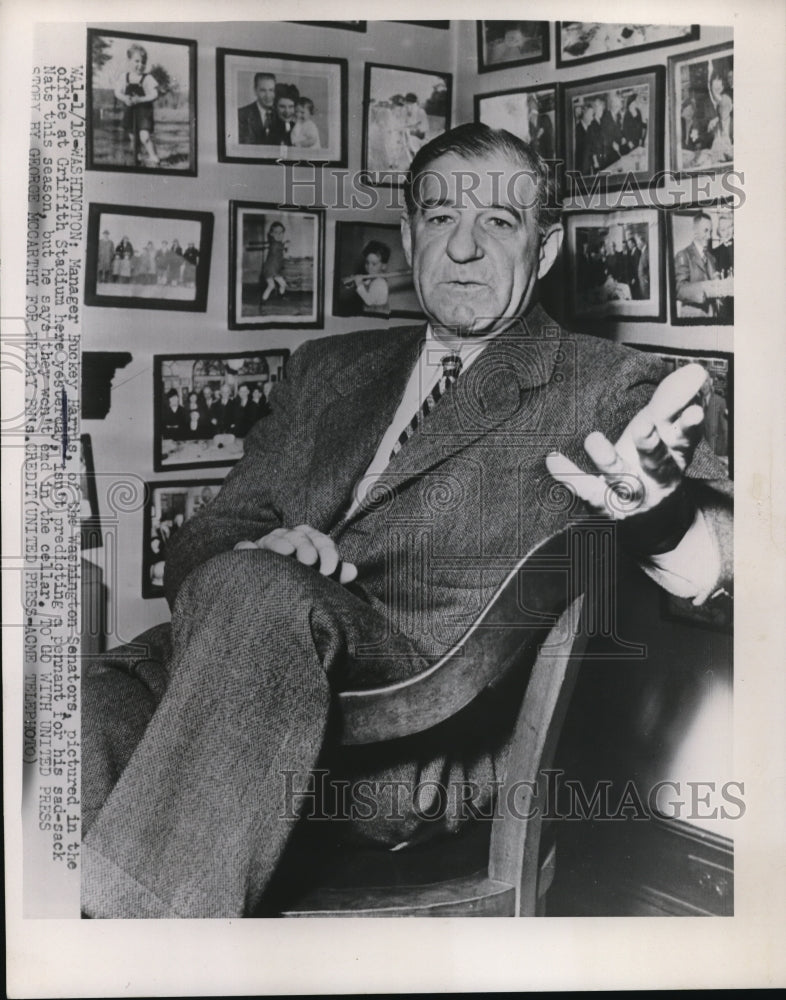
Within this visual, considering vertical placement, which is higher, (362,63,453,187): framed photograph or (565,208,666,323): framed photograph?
(362,63,453,187): framed photograph

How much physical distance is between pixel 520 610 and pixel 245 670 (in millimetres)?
584

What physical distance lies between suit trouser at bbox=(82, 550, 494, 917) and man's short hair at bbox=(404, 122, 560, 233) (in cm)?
88

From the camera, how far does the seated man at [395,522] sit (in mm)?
1878

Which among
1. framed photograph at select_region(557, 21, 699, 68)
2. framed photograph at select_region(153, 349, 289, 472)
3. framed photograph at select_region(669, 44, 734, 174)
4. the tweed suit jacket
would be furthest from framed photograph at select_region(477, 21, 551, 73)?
framed photograph at select_region(153, 349, 289, 472)

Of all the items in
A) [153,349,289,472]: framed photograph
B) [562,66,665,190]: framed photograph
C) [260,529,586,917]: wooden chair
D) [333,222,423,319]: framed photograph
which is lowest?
[260,529,586,917]: wooden chair

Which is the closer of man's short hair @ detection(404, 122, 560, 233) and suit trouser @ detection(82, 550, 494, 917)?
suit trouser @ detection(82, 550, 494, 917)

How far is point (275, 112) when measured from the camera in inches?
78.4

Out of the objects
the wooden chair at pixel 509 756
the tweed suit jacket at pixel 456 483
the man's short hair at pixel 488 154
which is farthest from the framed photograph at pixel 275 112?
the wooden chair at pixel 509 756

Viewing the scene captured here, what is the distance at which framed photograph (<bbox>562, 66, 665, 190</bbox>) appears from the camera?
199 centimetres

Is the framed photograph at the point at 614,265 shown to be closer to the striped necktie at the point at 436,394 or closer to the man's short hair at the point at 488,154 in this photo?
the man's short hair at the point at 488,154

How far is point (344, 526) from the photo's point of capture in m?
1.97

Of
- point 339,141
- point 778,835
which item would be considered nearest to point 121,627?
point 339,141

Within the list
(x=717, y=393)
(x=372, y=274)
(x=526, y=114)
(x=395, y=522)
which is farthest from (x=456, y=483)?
(x=526, y=114)

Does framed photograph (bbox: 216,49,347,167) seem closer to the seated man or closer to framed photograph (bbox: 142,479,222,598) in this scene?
the seated man
